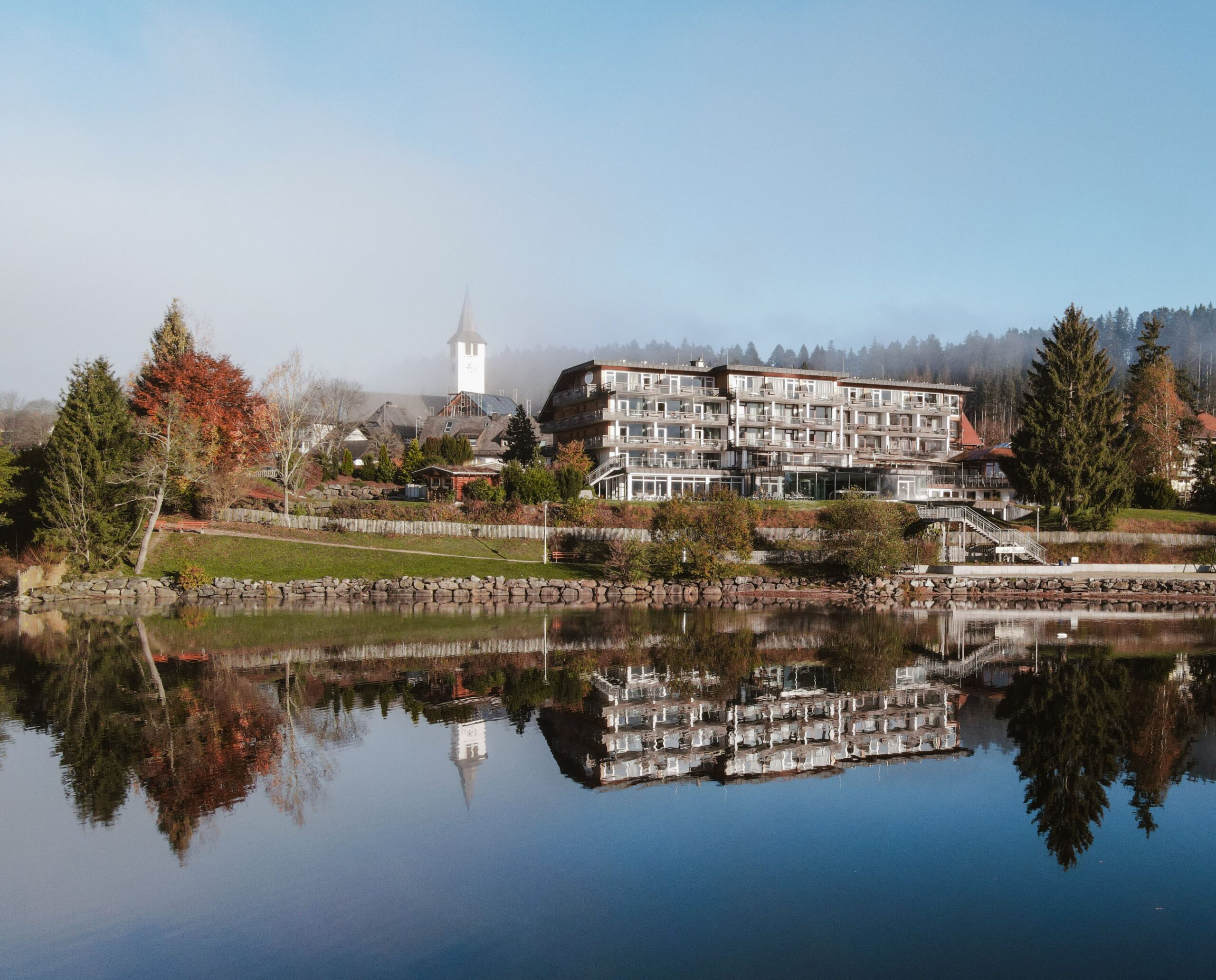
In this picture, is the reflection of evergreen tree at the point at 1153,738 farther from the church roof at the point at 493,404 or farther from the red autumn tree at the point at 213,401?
the church roof at the point at 493,404

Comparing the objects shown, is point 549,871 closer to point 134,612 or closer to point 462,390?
point 134,612

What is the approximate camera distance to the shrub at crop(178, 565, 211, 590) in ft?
139

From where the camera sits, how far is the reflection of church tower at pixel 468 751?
562 inches

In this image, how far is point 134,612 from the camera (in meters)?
36.7

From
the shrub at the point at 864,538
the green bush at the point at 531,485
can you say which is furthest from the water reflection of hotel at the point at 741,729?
the green bush at the point at 531,485

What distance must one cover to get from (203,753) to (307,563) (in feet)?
104

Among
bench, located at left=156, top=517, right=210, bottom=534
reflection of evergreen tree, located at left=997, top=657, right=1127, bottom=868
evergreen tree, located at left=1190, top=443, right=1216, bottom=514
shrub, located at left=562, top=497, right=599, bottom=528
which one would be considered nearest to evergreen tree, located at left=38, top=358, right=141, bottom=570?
bench, located at left=156, top=517, right=210, bottom=534

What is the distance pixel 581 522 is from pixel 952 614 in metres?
21.6

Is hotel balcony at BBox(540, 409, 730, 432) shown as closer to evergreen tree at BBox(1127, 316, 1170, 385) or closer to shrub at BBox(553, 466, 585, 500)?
shrub at BBox(553, 466, 585, 500)

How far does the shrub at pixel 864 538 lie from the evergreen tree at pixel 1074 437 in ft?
39.5

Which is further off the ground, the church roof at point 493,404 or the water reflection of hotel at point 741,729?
the church roof at point 493,404

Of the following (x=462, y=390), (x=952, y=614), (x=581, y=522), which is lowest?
(x=952, y=614)

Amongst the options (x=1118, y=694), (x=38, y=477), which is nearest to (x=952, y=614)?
(x=1118, y=694)

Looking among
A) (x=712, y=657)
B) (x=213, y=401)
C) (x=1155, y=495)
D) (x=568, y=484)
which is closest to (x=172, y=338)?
(x=213, y=401)
